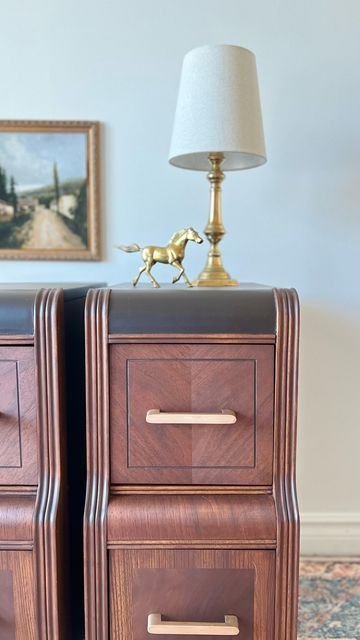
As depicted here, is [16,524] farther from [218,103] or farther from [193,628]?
[218,103]

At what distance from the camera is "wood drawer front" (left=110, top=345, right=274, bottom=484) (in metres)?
0.76

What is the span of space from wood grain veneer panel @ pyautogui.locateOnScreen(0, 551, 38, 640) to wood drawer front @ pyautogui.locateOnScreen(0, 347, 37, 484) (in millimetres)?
124

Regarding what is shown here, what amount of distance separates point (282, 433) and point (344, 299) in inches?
27.4

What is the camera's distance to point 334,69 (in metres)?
1.25

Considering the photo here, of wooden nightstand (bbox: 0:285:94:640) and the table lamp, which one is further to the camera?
the table lamp

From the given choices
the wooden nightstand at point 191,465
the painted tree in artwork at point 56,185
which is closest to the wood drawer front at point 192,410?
the wooden nightstand at point 191,465

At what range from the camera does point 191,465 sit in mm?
770

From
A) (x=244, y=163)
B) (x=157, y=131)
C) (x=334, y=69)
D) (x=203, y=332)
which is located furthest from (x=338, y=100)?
(x=203, y=332)

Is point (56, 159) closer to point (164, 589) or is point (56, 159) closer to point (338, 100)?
point (338, 100)

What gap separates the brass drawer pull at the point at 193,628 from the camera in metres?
0.74

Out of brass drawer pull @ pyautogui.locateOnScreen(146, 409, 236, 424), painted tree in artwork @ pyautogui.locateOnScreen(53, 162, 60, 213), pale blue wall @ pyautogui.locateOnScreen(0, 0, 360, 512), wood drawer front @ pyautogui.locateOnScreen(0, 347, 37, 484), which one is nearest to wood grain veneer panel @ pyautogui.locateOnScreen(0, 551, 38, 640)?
wood drawer front @ pyautogui.locateOnScreen(0, 347, 37, 484)

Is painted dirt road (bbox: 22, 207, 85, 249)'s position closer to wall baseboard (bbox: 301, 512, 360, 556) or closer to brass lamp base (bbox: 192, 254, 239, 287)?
brass lamp base (bbox: 192, 254, 239, 287)

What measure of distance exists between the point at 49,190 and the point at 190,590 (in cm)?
105

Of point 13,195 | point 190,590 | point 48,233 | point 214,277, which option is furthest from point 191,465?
point 13,195
